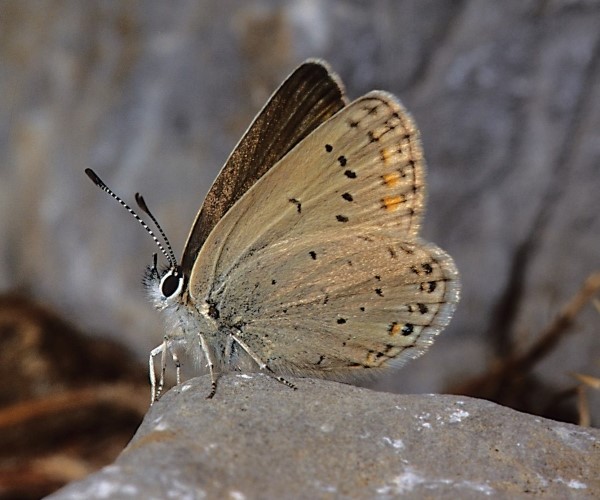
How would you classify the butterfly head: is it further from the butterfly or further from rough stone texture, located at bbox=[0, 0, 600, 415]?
rough stone texture, located at bbox=[0, 0, 600, 415]

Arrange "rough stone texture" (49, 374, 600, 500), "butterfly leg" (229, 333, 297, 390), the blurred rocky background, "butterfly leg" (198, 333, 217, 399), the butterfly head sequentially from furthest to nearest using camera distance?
the blurred rocky background, the butterfly head, "butterfly leg" (229, 333, 297, 390), "butterfly leg" (198, 333, 217, 399), "rough stone texture" (49, 374, 600, 500)

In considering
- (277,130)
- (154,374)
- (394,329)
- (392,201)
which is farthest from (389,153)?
(154,374)

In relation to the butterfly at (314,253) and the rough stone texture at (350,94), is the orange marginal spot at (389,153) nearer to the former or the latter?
the butterfly at (314,253)

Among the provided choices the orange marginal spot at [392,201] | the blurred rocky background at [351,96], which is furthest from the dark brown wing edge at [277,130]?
the blurred rocky background at [351,96]

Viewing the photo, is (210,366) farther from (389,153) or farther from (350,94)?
(350,94)

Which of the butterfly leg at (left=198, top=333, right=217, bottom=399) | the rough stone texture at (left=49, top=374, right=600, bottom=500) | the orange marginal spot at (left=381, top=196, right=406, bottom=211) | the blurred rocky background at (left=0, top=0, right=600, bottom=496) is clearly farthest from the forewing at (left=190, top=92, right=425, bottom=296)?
the blurred rocky background at (left=0, top=0, right=600, bottom=496)

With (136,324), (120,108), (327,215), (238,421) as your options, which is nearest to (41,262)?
(136,324)
